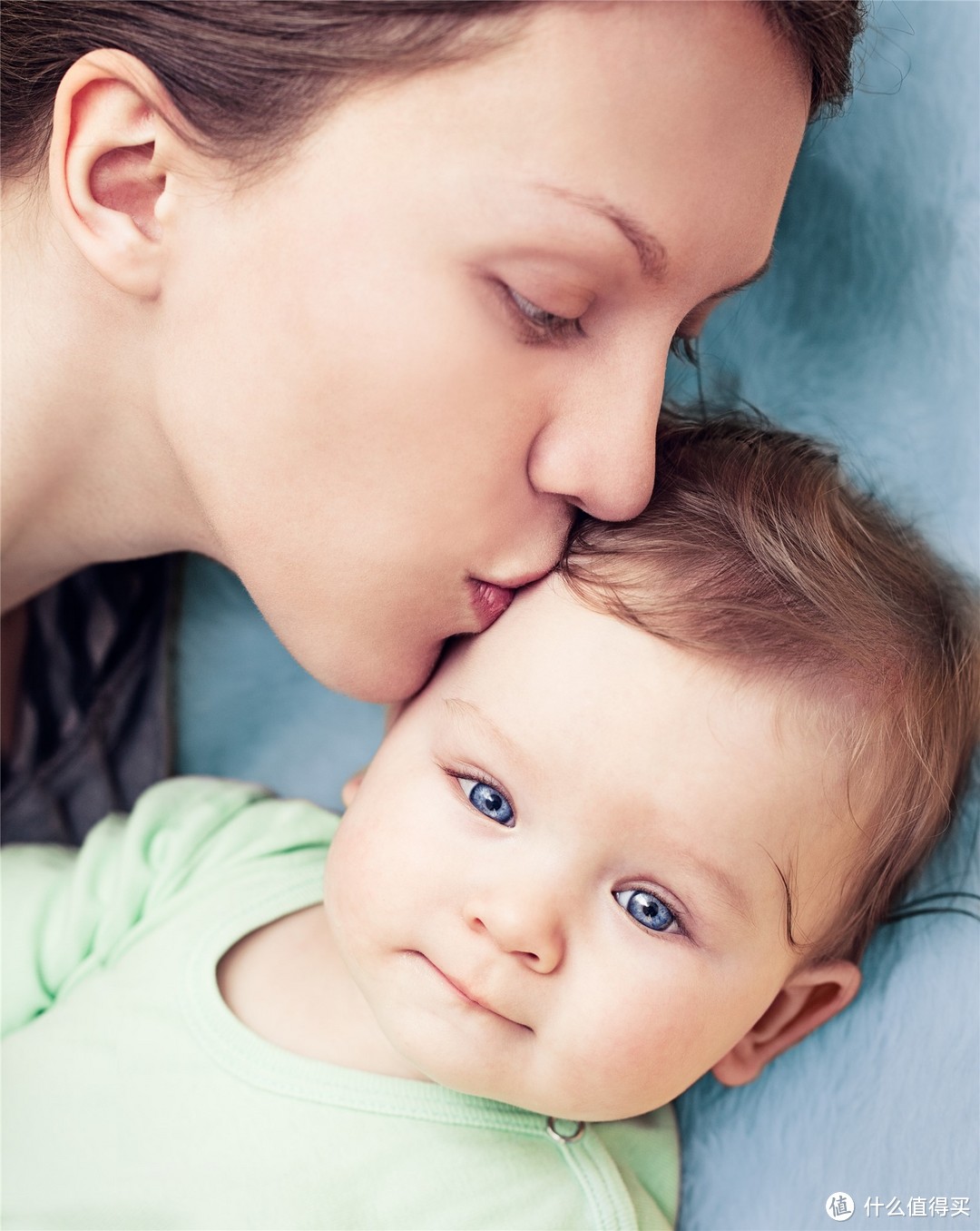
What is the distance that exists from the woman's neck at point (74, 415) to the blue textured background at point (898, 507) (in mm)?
339

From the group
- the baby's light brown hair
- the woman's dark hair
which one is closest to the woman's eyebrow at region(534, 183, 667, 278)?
the woman's dark hair

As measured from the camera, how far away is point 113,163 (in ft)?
3.72

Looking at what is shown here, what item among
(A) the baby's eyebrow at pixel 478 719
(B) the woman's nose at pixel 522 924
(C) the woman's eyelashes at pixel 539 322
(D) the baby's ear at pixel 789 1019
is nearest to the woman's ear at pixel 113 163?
(C) the woman's eyelashes at pixel 539 322

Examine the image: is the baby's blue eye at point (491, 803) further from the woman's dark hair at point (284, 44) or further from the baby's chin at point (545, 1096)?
the woman's dark hair at point (284, 44)

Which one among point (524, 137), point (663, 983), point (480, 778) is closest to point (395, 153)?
point (524, 137)

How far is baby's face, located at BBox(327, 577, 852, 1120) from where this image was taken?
44.9 inches

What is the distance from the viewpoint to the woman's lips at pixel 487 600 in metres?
1.21

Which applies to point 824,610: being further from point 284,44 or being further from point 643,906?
point 284,44

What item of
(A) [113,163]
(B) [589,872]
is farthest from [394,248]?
(B) [589,872]

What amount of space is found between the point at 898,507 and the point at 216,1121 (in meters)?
1.02

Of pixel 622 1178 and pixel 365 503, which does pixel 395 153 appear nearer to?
pixel 365 503

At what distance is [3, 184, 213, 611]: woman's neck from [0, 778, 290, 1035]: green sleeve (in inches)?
13.1

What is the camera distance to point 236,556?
124cm

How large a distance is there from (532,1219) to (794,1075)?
33 centimetres
